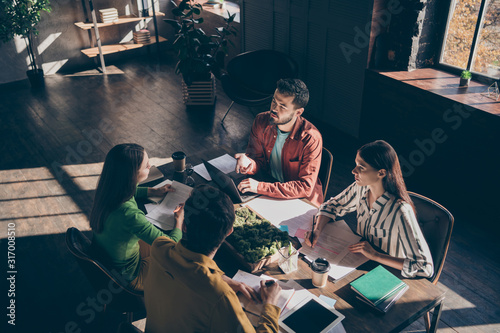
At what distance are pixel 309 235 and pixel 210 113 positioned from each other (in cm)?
390

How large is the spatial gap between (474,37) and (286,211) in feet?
9.50

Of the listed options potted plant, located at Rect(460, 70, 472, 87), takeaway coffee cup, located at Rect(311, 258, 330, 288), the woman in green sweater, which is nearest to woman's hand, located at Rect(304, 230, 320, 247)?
takeaway coffee cup, located at Rect(311, 258, 330, 288)

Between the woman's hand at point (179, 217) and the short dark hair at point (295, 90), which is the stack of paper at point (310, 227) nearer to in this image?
the woman's hand at point (179, 217)

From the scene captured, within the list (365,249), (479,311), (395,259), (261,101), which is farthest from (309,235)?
(261,101)

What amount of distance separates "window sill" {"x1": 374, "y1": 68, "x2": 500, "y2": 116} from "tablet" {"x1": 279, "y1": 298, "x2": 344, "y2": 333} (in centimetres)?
261

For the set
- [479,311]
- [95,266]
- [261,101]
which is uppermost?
[95,266]

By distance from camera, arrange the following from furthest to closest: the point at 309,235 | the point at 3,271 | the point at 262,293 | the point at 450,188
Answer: the point at 450,188
the point at 3,271
the point at 309,235
the point at 262,293

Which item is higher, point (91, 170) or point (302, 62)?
point (302, 62)

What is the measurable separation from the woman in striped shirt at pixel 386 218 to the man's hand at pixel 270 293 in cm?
48

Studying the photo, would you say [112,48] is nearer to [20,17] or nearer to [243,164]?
[20,17]

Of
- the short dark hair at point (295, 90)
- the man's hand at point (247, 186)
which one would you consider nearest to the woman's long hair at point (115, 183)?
the man's hand at point (247, 186)

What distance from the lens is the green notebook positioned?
197 centimetres

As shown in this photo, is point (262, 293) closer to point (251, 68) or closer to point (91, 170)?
point (91, 170)

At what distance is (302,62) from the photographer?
5.46m
